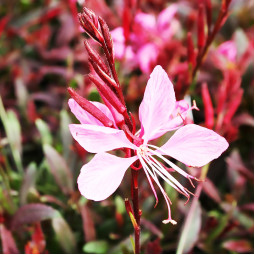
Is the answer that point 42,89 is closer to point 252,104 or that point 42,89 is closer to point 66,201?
point 66,201

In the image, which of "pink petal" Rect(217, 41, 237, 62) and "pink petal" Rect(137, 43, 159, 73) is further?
"pink petal" Rect(217, 41, 237, 62)

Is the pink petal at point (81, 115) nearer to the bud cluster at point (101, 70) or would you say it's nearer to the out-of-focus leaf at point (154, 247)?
the bud cluster at point (101, 70)

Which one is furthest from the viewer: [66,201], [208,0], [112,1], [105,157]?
[112,1]

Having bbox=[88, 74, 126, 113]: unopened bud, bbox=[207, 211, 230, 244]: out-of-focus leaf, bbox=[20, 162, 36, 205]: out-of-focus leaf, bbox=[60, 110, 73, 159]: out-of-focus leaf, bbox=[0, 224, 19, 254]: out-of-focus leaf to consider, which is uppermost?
bbox=[88, 74, 126, 113]: unopened bud

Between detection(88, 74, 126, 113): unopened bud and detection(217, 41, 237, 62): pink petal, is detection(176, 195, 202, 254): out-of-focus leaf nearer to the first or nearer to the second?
detection(88, 74, 126, 113): unopened bud

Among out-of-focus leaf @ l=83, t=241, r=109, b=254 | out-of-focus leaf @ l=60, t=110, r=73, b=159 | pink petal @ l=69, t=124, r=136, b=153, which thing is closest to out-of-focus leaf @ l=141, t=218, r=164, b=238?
out-of-focus leaf @ l=83, t=241, r=109, b=254

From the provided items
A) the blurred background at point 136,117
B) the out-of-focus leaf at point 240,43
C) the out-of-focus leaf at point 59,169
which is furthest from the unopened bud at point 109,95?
the out-of-focus leaf at point 240,43

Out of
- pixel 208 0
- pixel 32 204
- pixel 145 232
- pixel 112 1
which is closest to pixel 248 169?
pixel 145 232

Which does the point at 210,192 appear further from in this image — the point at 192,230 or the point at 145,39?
the point at 145,39
